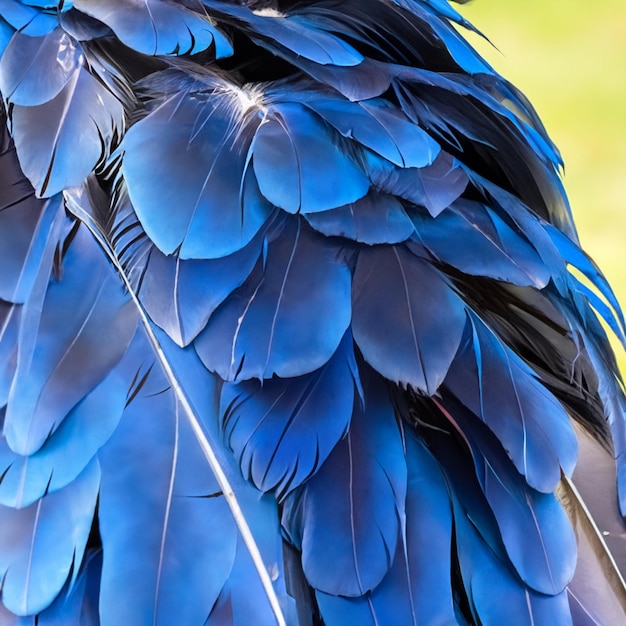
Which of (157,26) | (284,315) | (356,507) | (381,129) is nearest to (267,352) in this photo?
(284,315)

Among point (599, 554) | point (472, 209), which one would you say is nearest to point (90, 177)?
point (472, 209)

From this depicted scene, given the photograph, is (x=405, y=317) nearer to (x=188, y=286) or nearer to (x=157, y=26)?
(x=188, y=286)

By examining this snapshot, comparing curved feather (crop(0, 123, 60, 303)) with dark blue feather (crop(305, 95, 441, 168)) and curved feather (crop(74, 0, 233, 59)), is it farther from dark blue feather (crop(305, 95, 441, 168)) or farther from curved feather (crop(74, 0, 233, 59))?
dark blue feather (crop(305, 95, 441, 168))

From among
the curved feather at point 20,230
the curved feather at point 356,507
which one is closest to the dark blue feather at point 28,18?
the curved feather at point 20,230

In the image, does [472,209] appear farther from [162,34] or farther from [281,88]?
[162,34]

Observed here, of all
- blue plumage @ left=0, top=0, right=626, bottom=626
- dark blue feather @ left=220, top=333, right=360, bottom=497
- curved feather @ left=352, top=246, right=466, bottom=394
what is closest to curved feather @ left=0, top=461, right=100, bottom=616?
blue plumage @ left=0, top=0, right=626, bottom=626
